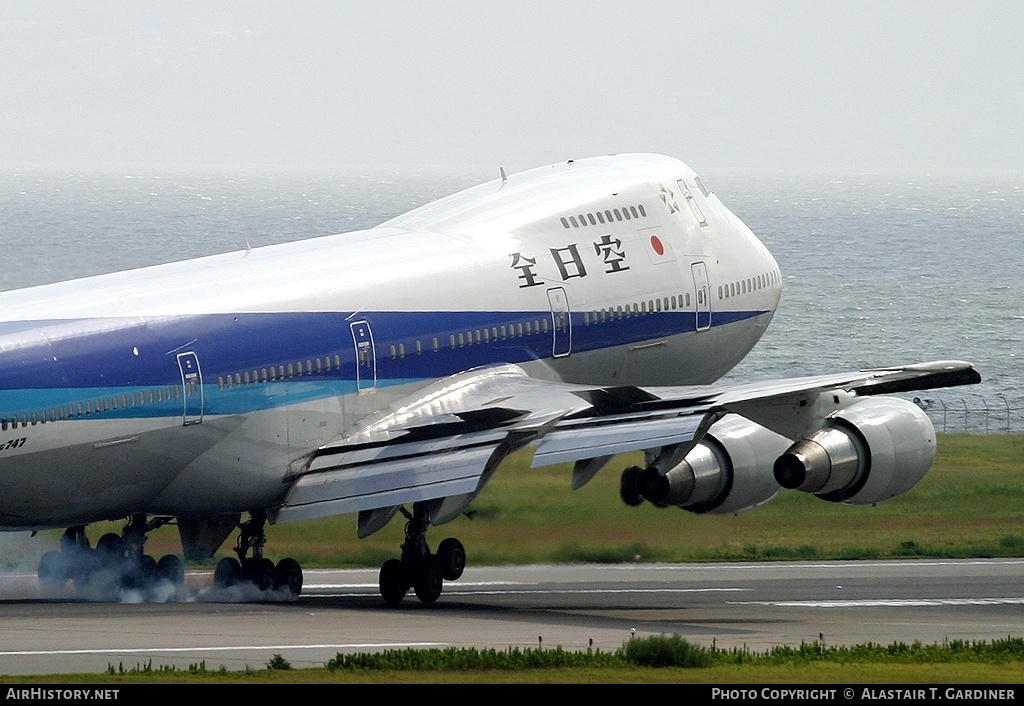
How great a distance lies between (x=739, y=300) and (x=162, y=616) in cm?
1532

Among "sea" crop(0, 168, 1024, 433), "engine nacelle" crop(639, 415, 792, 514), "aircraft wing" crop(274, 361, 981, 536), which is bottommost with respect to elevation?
"sea" crop(0, 168, 1024, 433)

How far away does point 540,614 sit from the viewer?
30984 mm

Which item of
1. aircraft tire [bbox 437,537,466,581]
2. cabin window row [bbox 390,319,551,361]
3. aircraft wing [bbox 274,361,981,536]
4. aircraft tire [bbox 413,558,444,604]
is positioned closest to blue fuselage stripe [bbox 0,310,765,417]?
cabin window row [bbox 390,319,551,361]

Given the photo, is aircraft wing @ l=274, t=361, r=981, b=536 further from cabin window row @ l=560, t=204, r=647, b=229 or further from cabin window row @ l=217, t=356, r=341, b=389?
cabin window row @ l=560, t=204, r=647, b=229

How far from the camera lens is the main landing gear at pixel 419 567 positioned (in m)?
32.3

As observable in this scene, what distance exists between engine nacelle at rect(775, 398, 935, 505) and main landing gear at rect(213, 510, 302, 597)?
8.24 metres

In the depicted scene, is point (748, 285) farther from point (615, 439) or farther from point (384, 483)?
point (384, 483)

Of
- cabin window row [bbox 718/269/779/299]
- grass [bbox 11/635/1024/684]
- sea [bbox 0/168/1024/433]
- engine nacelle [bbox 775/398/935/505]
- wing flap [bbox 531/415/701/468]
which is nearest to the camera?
grass [bbox 11/635/1024/684]

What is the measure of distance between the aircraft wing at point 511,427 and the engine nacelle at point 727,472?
1417mm

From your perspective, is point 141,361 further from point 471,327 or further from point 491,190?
point 491,190

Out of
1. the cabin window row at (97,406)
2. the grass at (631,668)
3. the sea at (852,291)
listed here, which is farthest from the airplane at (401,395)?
the sea at (852,291)

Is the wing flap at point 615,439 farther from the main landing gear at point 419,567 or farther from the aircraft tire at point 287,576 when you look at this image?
the aircraft tire at point 287,576

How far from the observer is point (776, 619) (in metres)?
30.7

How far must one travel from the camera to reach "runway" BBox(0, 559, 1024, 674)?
25031mm
